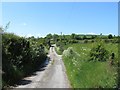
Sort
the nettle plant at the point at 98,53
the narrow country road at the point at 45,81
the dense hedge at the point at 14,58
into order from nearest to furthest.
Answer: the narrow country road at the point at 45,81 < the dense hedge at the point at 14,58 < the nettle plant at the point at 98,53

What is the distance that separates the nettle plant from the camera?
3204 cm

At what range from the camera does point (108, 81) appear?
16422mm

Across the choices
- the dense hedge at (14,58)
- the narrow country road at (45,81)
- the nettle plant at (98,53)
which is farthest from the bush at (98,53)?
the dense hedge at (14,58)

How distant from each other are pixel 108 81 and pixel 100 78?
3.03ft

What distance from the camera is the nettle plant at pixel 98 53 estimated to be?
32044 mm

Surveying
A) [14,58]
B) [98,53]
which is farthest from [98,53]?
[14,58]

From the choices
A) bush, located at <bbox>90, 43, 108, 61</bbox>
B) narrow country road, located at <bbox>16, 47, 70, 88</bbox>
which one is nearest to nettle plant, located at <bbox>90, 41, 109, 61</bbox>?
bush, located at <bbox>90, 43, 108, 61</bbox>

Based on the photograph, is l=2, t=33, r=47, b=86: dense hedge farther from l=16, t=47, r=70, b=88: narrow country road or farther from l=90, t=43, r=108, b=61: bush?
l=90, t=43, r=108, b=61: bush

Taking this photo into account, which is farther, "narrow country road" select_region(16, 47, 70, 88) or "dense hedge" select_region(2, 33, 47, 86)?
"dense hedge" select_region(2, 33, 47, 86)

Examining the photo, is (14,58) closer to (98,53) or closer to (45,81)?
(45,81)

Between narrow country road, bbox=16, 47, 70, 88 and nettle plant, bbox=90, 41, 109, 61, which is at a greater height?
nettle plant, bbox=90, 41, 109, 61

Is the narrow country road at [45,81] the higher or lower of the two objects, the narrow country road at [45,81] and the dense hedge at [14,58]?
the lower

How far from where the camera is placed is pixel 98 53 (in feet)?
107

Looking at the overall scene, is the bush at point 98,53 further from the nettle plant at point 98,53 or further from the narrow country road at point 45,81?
the narrow country road at point 45,81
